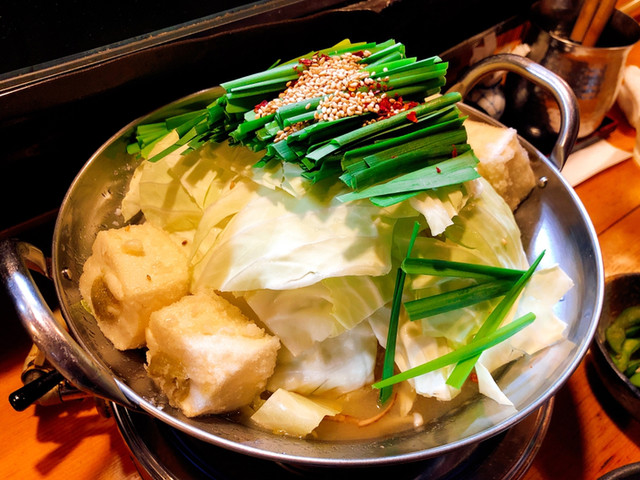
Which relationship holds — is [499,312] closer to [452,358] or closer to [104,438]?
[452,358]

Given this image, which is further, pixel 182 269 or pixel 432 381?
pixel 182 269

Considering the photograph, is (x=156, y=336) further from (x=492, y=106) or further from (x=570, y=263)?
(x=492, y=106)

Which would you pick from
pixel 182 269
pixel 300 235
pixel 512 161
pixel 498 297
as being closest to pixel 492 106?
pixel 512 161

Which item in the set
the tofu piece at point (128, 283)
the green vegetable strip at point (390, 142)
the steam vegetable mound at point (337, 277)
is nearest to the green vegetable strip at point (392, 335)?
the steam vegetable mound at point (337, 277)

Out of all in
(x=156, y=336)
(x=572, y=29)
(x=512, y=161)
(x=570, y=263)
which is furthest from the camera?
(x=572, y=29)

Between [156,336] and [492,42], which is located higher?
[492,42]

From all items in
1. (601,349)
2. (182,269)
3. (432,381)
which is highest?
(182,269)

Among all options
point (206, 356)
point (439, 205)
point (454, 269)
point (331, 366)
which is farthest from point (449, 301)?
point (206, 356)
